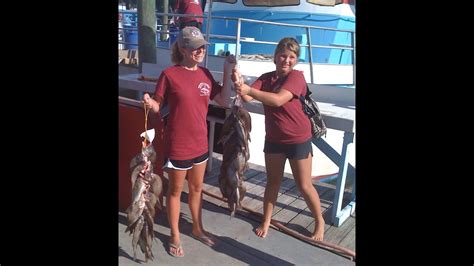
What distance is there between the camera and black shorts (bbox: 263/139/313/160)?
138 inches

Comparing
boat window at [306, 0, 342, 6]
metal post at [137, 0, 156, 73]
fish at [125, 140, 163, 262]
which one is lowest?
fish at [125, 140, 163, 262]

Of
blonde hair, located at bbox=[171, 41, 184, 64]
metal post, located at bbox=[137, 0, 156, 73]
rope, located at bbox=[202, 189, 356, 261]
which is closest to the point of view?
blonde hair, located at bbox=[171, 41, 184, 64]

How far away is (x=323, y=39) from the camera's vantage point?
9664 millimetres

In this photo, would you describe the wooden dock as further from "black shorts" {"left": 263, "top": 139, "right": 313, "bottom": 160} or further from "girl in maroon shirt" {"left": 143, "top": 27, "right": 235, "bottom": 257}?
"girl in maroon shirt" {"left": 143, "top": 27, "right": 235, "bottom": 257}

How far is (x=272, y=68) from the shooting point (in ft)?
24.3

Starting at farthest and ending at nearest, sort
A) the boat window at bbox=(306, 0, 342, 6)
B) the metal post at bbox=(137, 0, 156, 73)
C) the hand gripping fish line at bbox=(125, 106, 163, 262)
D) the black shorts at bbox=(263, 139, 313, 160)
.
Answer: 1. the boat window at bbox=(306, 0, 342, 6)
2. the metal post at bbox=(137, 0, 156, 73)
3. the black shorts at bbox=(263, 139, 313, 160)
4. the hand gripping fish line at bbox=(125, 106, 163, 262)

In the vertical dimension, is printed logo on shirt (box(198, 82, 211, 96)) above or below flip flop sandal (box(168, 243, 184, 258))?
above

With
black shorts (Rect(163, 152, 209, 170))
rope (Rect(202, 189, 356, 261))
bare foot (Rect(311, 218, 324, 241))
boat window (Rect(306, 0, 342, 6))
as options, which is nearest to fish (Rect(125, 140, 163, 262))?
black shorts (Rect(163, 152, 209, 170))

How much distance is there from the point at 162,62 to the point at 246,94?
413cm

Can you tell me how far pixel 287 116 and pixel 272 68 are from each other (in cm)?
413

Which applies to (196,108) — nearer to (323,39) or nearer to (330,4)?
(330,4)

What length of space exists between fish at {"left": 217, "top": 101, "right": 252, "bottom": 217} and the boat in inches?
37.6

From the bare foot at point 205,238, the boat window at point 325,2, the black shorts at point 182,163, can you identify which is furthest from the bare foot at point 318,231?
the boat window at point 325,2
